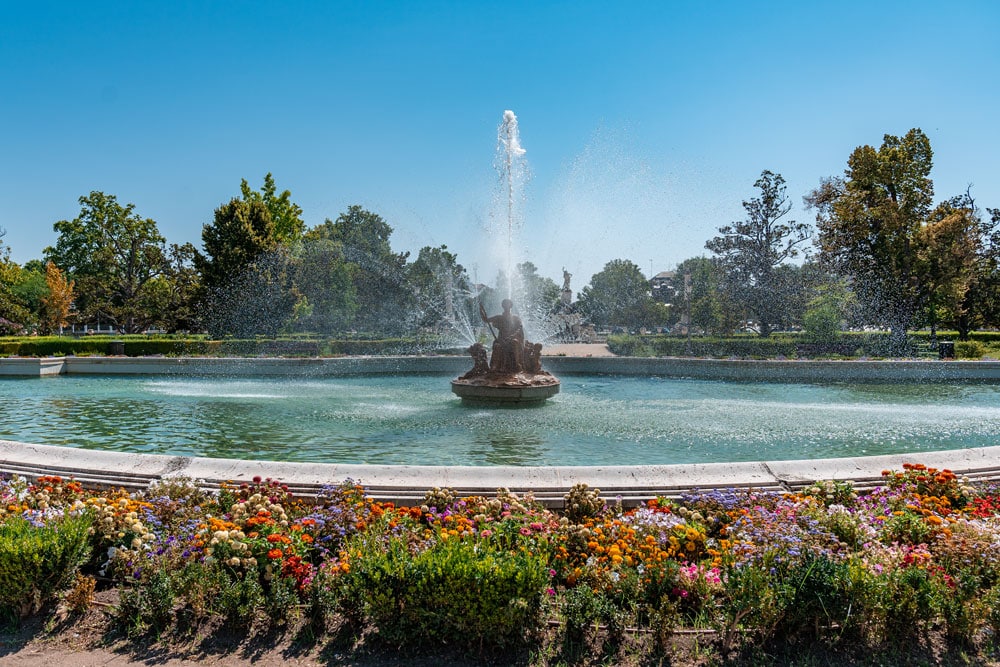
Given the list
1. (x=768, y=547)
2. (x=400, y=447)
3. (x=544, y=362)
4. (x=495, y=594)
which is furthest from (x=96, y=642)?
(x=544, y=362)

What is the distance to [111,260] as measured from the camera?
53.3 metres

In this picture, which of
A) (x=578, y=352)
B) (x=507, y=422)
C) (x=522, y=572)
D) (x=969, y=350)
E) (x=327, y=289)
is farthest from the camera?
(x=327, y=289)

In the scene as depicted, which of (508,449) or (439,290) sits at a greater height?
(439,290)

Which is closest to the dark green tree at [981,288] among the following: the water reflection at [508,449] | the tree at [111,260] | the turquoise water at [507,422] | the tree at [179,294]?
the turquoise water at [507,422]

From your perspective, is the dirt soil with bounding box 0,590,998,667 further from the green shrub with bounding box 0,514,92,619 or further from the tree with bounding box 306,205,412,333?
the tree with bounding box 306,205,412,333

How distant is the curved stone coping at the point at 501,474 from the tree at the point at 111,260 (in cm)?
4692

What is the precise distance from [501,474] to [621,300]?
69.9 metres

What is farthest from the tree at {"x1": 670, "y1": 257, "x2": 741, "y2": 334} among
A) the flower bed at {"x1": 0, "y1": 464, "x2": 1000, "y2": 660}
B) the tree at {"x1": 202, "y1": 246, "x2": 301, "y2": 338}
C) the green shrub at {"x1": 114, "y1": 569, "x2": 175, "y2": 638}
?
the green shrub at {"x1": 114, "y1": 569, "x2": 175, "y2": 638}

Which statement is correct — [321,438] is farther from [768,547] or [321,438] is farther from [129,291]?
[129,291]

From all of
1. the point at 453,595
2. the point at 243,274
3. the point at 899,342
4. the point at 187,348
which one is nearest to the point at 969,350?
the point at 899,342

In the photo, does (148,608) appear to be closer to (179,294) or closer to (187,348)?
(187,348)

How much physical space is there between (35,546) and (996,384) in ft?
75.8

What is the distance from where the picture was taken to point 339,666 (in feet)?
12.6

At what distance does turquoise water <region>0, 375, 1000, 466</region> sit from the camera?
32.9 feet
